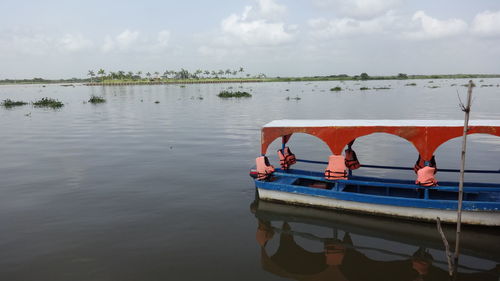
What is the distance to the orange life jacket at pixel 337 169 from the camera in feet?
32.5

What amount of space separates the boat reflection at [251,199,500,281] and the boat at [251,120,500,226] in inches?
14.1

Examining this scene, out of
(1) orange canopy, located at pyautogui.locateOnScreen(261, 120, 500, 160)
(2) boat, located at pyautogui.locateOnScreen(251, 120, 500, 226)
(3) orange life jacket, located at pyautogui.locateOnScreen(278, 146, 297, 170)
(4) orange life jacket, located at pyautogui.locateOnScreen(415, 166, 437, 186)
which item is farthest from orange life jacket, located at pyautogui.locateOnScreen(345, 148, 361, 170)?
(4) orange life jacket, located at pyautogui.locateOnScreen(415, 166, 437, 186)

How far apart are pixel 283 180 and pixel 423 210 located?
13.7 ft

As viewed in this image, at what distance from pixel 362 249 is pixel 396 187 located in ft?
8.70

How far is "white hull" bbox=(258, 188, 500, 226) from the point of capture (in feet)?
28.5

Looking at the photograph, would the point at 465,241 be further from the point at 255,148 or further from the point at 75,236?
the point at 255,148

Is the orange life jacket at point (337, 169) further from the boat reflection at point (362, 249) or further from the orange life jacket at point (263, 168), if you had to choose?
the orange life jacket at point (263, 168)

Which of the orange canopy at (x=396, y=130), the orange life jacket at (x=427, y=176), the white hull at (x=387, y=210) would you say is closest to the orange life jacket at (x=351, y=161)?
the orange canopy at (x=396, y=130)

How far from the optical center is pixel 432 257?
25.8 ft

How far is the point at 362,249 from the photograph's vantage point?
831 cm

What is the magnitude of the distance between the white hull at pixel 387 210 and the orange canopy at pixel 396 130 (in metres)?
1.40

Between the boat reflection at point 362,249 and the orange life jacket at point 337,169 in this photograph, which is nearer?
the boat reflection at point 362,249

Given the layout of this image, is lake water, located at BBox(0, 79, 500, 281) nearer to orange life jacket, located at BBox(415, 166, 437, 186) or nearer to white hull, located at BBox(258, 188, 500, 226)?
white hull, located at BBox(258, 188, 500, 226)

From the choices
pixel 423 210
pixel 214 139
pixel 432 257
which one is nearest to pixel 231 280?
pixel 432 257
